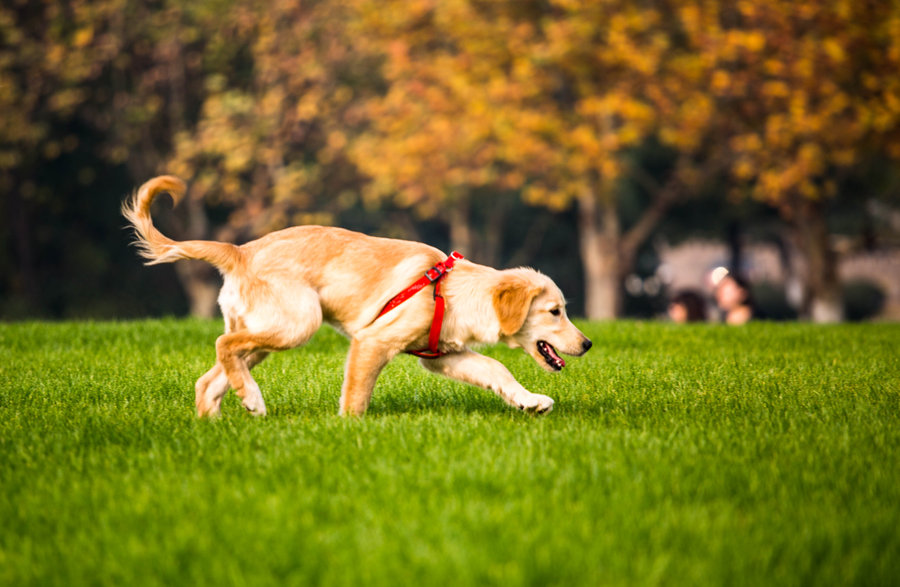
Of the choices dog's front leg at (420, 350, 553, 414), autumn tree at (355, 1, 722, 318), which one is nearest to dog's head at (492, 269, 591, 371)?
dog's front leg at (420, 350, 553, 414)

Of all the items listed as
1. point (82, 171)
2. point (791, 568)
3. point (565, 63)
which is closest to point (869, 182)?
point (565, 63)

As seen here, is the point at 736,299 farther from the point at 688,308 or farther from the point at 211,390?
the point at 211,390

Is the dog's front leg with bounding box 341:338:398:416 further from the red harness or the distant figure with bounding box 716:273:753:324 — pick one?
the distant figure with bounding box 716:273:753:324

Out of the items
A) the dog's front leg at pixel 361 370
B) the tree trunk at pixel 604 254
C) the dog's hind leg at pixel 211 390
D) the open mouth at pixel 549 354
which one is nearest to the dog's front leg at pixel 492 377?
the open mouth at pixel 549 354

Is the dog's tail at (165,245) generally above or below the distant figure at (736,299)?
above

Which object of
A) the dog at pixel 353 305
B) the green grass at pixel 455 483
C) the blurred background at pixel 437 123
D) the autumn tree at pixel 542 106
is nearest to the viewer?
the green grass at pixel 455 483

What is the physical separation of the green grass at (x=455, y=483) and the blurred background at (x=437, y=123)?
9960 millimetres

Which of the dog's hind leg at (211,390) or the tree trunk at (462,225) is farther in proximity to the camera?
the tree trunk at (462,225)

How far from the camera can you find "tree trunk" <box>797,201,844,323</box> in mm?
20453

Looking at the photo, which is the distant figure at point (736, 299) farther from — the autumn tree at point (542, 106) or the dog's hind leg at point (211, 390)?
the dog's hind leg at point (211, 390)

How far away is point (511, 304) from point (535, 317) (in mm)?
289

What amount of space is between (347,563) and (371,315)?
2.55m

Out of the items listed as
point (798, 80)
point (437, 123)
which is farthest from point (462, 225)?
point (798, 80)

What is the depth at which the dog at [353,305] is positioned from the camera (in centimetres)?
531
